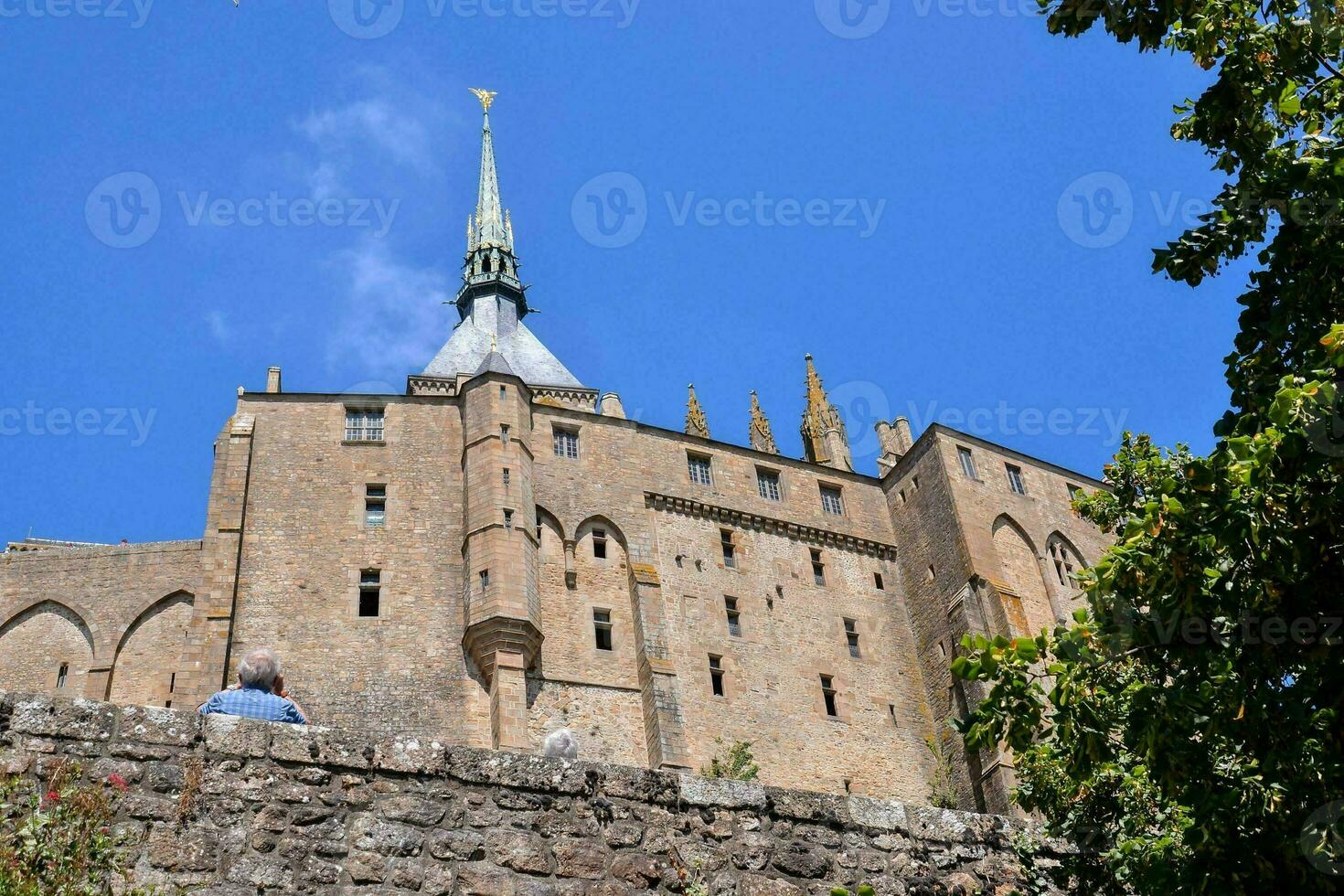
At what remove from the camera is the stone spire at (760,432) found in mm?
63344

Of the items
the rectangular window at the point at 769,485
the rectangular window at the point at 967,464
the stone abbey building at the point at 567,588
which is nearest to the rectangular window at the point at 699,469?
the stone abbey building at the point at 567,588

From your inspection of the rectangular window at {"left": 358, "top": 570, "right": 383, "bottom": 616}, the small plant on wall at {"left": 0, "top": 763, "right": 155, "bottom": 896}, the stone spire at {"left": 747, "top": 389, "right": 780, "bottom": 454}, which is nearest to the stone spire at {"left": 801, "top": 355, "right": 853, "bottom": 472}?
the stone spire at {"left": 747, "top": 389, "right": 780, "bottom": 454}

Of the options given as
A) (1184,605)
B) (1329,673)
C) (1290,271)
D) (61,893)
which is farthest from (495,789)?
(1290,271)

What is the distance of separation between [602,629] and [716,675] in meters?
3.63

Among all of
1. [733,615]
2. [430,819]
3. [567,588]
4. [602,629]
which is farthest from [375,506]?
[430,819]

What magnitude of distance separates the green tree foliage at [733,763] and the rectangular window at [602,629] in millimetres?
4083

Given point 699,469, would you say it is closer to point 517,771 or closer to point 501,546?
point 501,546

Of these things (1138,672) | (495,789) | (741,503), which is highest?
(741,503)

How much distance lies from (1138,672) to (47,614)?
36007 millimetres

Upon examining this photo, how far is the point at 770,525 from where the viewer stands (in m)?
46.6

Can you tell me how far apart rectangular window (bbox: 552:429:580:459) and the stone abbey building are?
0.34 feet

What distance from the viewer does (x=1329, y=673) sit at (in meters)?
8.78

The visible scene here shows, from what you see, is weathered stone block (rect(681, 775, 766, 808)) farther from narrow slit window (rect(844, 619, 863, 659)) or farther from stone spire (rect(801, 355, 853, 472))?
stone spire (rect(801, 355, 853, 472))

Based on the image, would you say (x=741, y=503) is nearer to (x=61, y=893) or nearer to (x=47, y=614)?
(x=47, y=614)
